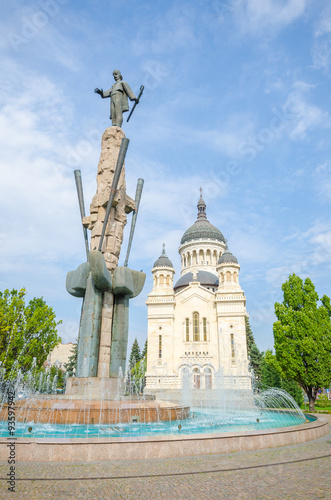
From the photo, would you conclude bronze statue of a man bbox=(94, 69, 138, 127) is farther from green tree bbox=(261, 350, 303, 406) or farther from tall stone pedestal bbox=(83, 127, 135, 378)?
green tree bbox=(261, 350, 303, 406)

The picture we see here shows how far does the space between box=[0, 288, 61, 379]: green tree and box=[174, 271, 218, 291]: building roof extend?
31520 millimetres

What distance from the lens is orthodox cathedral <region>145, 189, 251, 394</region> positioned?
128 feet

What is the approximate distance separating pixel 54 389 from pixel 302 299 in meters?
19.2

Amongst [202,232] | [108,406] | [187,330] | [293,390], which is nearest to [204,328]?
[187,330]

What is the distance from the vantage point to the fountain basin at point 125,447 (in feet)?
20.0

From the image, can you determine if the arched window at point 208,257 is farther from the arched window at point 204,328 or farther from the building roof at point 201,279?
the arched window at point 204,328

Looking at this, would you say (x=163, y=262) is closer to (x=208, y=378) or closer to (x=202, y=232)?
(x=202, y=232)

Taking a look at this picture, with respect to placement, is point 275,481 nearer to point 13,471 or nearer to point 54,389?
point 13,471

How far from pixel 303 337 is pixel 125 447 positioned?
721 inches

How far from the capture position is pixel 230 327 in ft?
133

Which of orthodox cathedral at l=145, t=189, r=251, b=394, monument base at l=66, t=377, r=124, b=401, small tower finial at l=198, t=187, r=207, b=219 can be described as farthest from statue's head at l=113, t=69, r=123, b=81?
small tower finial at l=198, t=187, r=207, b=219

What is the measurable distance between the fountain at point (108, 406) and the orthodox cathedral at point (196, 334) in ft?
92.1

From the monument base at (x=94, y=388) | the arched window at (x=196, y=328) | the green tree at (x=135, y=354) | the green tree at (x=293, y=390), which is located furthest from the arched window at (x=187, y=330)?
the monument base at (x=94, y=388)

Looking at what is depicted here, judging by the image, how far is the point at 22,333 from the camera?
21234 millimetres
